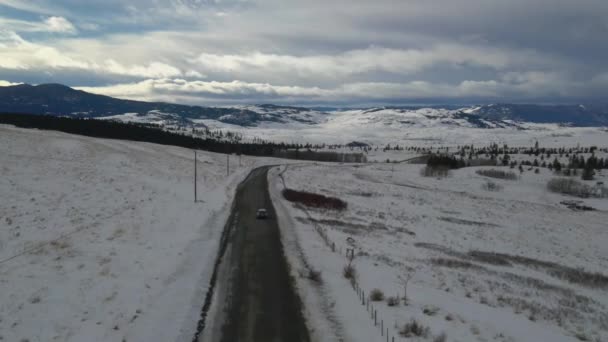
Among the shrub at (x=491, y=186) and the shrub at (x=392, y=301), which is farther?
the shrub at (x=491, y=186)

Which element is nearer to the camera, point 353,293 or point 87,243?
point 353,293

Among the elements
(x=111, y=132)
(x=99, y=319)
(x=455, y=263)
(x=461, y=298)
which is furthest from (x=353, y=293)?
(x=111, y=132)

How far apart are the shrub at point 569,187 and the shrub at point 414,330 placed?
105364 mm

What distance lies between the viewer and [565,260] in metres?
35.6

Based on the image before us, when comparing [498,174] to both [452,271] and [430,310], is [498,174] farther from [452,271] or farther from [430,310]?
A: [430,310]

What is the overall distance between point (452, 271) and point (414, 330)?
1258cm

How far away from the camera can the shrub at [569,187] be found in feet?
331

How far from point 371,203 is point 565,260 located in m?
29.0

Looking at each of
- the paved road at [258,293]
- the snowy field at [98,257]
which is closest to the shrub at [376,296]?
the paved road at [258,293]

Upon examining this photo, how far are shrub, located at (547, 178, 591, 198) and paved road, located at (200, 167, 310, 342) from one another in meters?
98.5

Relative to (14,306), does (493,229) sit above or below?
below

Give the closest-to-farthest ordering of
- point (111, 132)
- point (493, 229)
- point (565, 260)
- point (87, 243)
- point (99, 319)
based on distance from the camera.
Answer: point (99, 319), point (87, 243), point (565, 260), point (493, 229), point (111, 132)

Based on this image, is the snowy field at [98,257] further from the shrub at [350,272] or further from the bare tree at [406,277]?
the bare tree at [406,277]

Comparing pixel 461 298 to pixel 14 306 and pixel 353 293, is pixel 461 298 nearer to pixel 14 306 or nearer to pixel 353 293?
pixel 353 293
